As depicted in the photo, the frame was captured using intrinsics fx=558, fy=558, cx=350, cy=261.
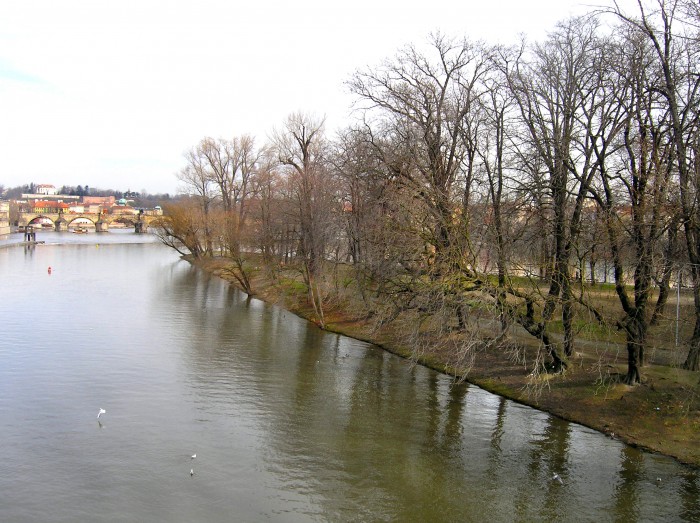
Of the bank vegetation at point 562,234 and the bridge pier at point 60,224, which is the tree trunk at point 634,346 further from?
the bridge pier at point 60,224

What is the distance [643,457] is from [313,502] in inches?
353

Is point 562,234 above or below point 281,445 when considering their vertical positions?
above

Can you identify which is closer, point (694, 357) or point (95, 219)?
point (694, 357)

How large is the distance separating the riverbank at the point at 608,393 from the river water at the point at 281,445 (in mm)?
647

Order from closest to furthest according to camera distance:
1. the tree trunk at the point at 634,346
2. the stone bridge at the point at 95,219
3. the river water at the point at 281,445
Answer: the river water at the point at 281,445 → the tree trunk at the point at 634,346 → the stone bridge at the point at 95,219

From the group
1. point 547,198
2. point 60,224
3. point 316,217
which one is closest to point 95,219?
point 60,224

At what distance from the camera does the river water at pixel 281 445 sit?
39.3 ft

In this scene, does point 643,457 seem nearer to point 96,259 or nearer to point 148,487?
point 148,487

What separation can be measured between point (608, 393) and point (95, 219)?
146 m

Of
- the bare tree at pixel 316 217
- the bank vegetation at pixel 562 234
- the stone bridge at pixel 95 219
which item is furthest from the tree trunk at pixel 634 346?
the stone bridge at pixel 95 219

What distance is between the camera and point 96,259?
65.9m

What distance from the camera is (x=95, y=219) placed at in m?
143

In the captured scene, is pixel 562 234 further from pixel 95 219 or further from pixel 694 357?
pixel 95 219

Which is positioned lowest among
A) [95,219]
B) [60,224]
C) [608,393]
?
[608,393]
